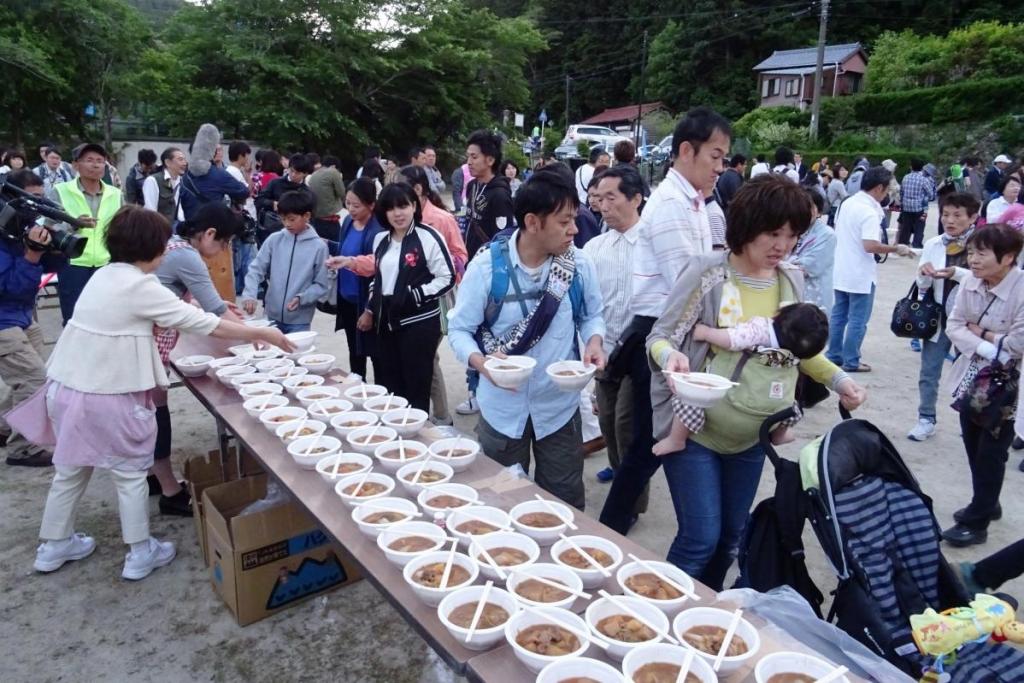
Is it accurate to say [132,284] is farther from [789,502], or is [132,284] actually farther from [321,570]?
[789,502]

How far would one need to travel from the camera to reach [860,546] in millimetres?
1966

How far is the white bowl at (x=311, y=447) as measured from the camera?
7.77ft

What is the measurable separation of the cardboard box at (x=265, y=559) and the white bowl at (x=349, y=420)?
14.4 inches

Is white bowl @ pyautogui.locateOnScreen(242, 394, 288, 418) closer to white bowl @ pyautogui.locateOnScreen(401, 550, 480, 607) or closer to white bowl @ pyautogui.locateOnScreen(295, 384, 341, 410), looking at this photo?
white bowl @ pyautogui.locateOnScreen(295, 384, 341, 410)

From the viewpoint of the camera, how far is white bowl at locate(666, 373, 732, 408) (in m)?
1.97

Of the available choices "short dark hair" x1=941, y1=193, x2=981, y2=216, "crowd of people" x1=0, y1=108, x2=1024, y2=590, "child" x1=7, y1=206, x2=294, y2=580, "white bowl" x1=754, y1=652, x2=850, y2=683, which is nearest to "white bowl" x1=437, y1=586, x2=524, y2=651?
"white bowl" x1=754, y1=652, x2=850, y2=683

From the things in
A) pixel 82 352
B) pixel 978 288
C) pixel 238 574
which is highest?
pixel 978 288

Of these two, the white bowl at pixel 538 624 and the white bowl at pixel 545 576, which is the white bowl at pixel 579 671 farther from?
the white bowl at pixel 545 576

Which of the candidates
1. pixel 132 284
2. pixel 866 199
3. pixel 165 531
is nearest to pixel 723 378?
pixel 132 284

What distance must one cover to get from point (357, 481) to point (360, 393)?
0.87 metres

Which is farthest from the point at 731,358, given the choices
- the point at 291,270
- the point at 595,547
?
the point at 291,270

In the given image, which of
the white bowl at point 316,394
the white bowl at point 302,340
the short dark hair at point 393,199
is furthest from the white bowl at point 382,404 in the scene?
the short dark hair at point 393,199

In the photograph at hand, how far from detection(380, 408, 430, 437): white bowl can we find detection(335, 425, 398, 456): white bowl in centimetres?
4

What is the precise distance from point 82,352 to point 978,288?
168 inches
